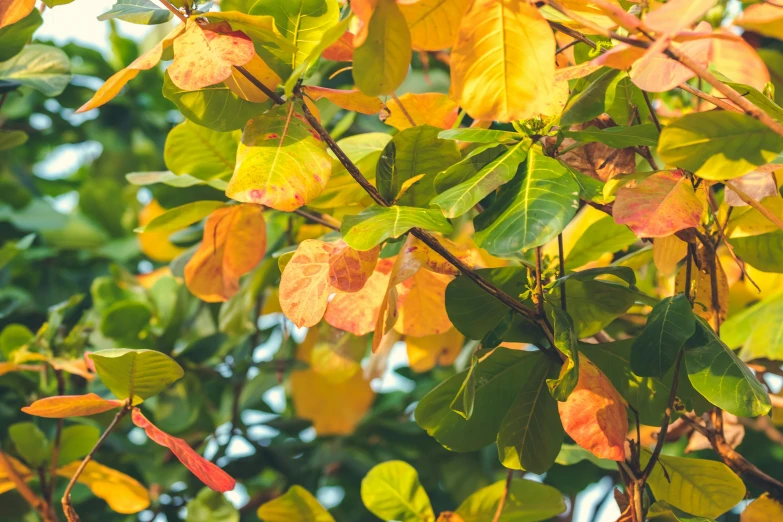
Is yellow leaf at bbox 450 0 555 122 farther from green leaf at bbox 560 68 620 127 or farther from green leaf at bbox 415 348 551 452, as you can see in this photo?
green leaf at bbox 415 348 551 452

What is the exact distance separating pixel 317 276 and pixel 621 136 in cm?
27

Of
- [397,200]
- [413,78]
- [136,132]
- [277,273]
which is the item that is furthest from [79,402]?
[136,132]

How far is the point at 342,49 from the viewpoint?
0.74 metres

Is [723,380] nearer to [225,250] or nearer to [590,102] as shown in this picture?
[590,102]

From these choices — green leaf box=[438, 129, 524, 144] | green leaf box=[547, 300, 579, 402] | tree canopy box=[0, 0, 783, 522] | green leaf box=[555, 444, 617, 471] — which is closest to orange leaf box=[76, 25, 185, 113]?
tree canopy box=[0, 0, 783, 522]

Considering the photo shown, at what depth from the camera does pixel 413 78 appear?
5.04 feet

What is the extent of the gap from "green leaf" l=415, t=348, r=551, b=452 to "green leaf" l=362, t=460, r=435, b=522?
0.49 ft

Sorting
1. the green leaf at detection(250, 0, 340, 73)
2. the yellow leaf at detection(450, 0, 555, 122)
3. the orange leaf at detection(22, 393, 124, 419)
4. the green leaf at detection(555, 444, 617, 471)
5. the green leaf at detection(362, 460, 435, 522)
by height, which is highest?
the yellow leaf at detection(450, 0, 555, 122)

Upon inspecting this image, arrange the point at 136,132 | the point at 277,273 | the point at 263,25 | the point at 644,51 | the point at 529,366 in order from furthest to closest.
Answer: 1. the point at 136,132
2. the point at 277,273
3. the point at 529,366
4. the point at 263,25
5. the point at 644,51

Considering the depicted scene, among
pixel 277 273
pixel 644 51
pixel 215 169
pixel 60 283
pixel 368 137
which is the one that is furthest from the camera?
pixel 60 283

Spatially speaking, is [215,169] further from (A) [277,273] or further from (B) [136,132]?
(B) [136,132]

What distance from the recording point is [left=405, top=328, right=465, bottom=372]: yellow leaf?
3.77 feet

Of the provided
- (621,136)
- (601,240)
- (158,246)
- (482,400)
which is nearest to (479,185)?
(621,136)

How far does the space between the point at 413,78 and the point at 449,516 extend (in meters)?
0.91
